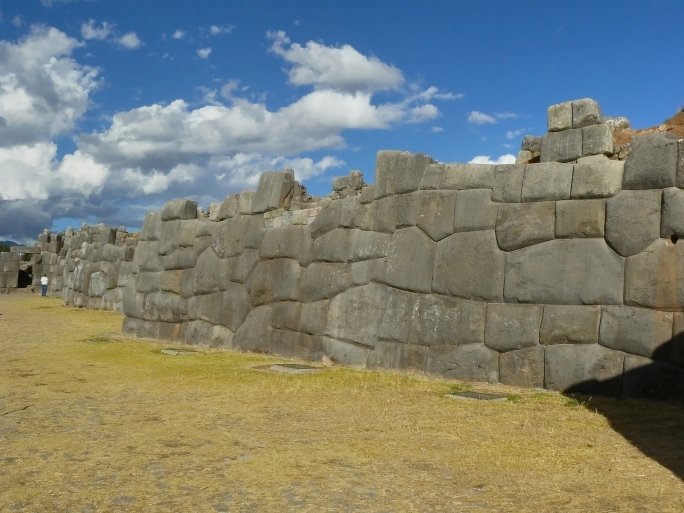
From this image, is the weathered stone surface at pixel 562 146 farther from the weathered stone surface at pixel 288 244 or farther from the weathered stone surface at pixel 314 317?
the weathered stone surface at pixel 288 244

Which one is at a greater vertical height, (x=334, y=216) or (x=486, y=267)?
(x=334, y=216)

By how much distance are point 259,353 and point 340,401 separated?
14.5 ft

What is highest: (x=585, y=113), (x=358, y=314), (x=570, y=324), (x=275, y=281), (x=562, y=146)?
(x=585, y=113)

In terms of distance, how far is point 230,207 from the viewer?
12.2m

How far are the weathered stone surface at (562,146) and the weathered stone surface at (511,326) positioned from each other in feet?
6.05

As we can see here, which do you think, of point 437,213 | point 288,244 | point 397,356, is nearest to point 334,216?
point 288,244

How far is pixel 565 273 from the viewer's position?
722 centimetres

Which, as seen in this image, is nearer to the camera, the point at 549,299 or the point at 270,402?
the point at 270,402

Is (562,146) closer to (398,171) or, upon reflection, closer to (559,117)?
(559,117)

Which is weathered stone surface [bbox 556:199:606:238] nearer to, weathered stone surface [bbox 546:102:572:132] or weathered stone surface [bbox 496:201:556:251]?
weathered stone surface [bbox 496:201:556:251]

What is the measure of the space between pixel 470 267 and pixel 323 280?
2575 millimetres

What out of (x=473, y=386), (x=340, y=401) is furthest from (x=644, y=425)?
(x=340, y=401)

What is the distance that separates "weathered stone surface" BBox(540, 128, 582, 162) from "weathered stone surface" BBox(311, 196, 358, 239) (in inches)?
108

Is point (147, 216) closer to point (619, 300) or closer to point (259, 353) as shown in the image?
point (259, 353)
